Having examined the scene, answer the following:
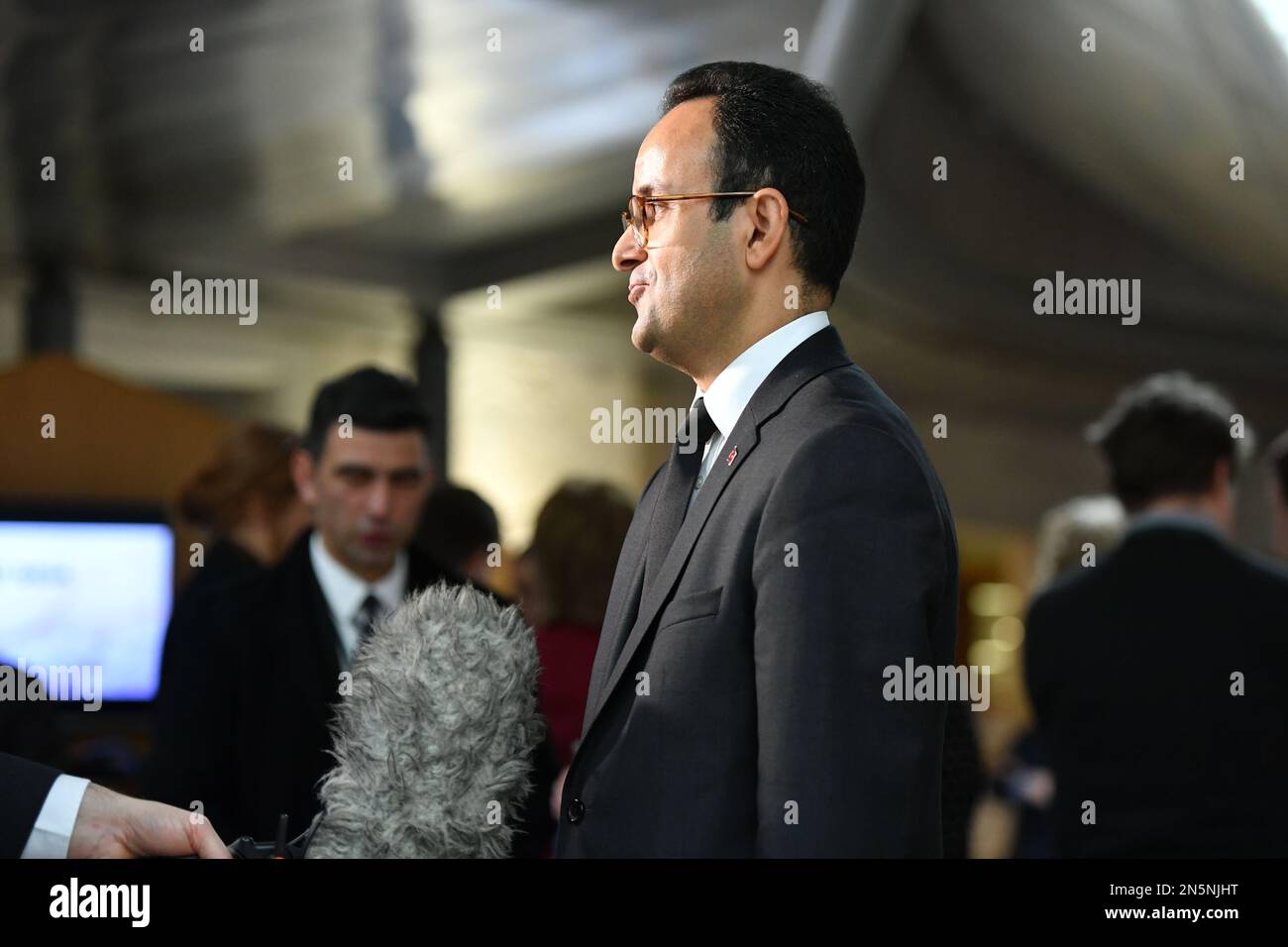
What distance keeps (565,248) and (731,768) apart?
7.37 metres

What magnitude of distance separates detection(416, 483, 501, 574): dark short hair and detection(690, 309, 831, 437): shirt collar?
195 cm

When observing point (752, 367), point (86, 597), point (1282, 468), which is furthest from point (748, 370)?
point (86, 597)

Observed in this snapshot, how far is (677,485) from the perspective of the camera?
4.85ft

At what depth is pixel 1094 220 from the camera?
29.6ft

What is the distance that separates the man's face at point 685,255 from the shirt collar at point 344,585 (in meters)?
1.31

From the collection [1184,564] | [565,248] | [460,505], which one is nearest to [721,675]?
[1184,564]

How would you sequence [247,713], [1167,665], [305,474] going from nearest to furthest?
[247,713], [1167,665], [305,474]

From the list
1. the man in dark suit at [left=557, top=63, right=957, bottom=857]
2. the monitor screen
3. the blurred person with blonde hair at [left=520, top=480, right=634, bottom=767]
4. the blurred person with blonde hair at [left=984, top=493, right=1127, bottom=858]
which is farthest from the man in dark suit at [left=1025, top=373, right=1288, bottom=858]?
the monitor screen

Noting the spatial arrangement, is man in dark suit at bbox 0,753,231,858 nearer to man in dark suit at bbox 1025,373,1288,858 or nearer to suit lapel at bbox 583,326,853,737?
suit lapel at bbox 583,326,853,737

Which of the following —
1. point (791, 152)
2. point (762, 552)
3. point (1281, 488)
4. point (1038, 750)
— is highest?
point (791, 152)

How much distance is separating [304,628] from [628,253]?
1.19m

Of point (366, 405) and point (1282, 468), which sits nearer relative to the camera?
→ point (366, 405)

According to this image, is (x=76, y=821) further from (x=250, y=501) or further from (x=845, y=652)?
(x=250, y=501)

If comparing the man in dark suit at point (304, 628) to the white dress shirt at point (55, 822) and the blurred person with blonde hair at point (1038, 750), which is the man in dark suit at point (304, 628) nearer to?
the white dress shirt at point (55, 822)
